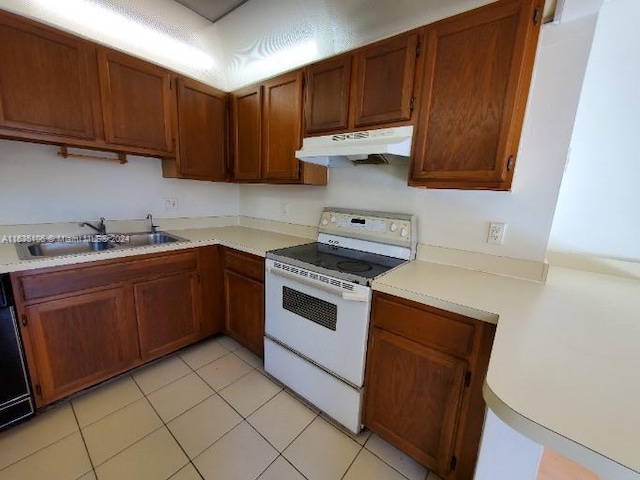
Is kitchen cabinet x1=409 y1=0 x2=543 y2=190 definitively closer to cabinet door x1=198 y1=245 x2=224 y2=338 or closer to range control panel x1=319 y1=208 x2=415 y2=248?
range control panel x1=319 y1=208 x2=415 y2=248

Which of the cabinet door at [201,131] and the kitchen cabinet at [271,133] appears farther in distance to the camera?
the cabinet door at [201,131]

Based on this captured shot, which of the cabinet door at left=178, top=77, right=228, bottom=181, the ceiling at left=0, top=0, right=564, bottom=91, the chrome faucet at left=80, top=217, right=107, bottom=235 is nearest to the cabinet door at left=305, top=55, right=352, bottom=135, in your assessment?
the ceiling at left=0, top=0, right=564, bottom=91

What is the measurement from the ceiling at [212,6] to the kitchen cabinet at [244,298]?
180 cm

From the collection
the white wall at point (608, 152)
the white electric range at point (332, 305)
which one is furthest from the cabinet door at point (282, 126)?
the white wall at point (608, 152)

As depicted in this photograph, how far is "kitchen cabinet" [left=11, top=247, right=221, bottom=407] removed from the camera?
1395 millimetres

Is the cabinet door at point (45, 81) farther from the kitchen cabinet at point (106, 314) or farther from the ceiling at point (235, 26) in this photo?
the kitchen cabinet at point (106, 314)

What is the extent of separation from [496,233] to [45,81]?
8.45 ft

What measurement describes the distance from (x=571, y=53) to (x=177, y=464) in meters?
2.59

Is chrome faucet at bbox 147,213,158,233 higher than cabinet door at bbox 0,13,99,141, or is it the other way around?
cabinet door at bbox 0,13,99,141

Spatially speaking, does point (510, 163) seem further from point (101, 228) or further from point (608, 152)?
point (101, 228)

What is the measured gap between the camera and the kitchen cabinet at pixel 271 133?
1.88 m

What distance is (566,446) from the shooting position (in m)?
0.45

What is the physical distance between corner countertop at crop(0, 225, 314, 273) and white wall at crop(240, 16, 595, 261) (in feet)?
2.58

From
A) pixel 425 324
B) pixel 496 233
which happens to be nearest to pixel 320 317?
pixel 425 324
